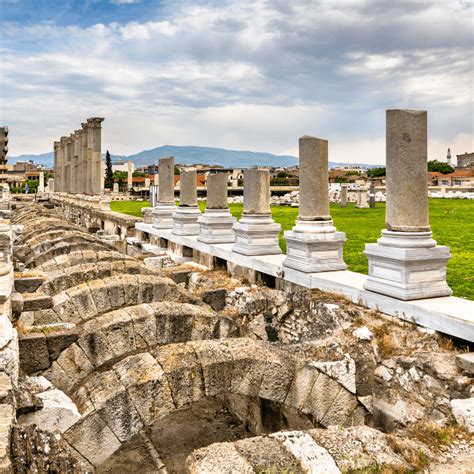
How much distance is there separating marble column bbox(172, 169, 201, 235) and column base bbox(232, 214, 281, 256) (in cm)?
385

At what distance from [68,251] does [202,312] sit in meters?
6.20

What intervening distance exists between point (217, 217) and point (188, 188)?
2236mm

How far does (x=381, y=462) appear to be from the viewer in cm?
379

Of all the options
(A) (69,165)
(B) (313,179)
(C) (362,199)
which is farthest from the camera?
(A) (69,165)

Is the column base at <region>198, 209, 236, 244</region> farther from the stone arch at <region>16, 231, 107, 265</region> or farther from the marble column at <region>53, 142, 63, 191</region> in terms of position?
the marble column at <region>53, 142, 63, 191</region>

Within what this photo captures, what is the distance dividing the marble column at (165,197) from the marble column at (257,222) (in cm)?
583

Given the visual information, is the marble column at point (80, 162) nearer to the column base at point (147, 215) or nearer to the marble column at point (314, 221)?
the column base at point (147, 215)

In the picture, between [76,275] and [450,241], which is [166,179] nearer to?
[76,275]

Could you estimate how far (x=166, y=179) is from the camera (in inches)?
639

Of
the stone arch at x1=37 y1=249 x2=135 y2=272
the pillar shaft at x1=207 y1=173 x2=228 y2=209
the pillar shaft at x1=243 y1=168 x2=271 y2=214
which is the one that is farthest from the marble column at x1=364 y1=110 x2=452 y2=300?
the pillar shaft at x1=207 y1=173 x2=228 y2=209

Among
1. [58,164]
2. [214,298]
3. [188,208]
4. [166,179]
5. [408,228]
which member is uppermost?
[58,164]

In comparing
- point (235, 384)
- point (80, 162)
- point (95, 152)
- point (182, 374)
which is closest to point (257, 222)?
point (235, 384)

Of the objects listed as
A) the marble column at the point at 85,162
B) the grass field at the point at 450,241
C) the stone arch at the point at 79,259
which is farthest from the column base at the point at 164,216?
the marble column at the point at 85,162

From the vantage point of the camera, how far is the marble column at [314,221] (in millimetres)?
8469
